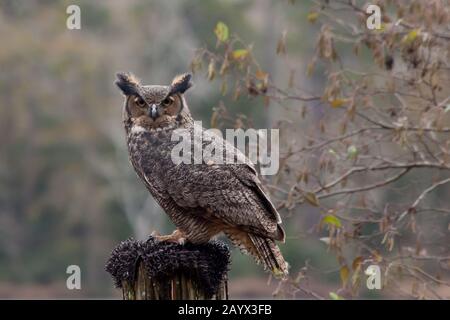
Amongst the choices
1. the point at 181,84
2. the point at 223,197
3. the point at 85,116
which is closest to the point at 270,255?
the point at 223,197

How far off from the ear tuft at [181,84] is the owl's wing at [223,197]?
20.8 inches

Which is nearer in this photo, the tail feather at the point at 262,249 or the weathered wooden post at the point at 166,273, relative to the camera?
the weathered wooden post at the point at 166,273

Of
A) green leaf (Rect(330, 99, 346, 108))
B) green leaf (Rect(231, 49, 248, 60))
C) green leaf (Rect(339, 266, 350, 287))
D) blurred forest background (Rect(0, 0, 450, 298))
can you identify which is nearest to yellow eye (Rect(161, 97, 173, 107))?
green leaf (Rect(231, 49, 248, 60))

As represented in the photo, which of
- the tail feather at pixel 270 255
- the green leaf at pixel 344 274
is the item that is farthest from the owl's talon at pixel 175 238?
the green leaf at pixel 344 274

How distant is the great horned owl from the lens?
600cm

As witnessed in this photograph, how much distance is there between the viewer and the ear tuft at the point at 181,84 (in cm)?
625

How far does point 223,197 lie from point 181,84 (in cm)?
83

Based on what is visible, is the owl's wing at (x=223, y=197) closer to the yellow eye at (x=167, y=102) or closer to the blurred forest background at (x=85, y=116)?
the yellow eye at (x=167, y=102)

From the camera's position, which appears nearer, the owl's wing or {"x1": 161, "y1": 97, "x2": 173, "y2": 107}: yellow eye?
the owl's wing

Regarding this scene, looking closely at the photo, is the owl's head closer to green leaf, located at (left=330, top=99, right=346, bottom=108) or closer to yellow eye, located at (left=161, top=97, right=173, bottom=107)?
yellow eye, located at (left=161, top=97, right=173, bottom=107)
